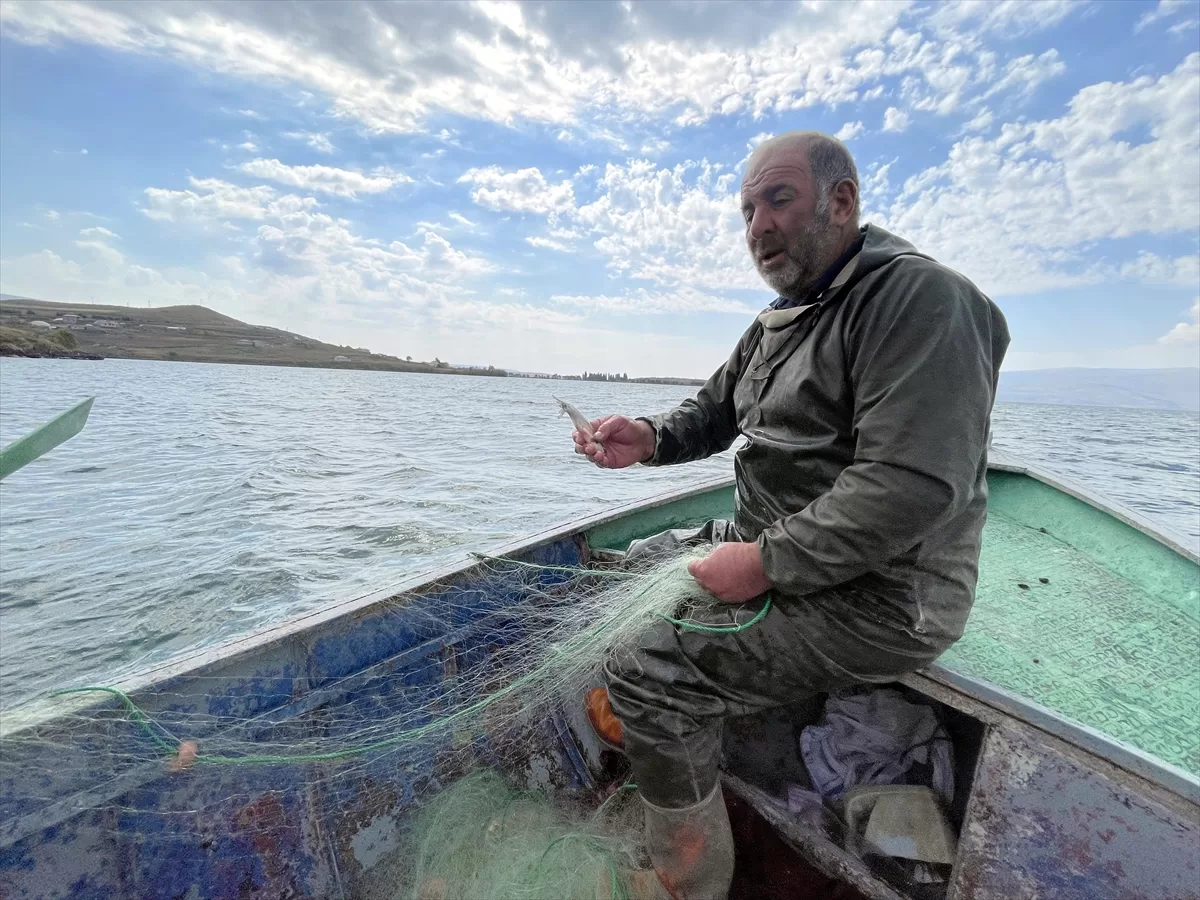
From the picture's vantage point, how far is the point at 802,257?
7.91ft

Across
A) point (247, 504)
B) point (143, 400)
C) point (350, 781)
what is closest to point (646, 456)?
point (350, 781)

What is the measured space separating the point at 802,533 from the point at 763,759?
1.66 meters

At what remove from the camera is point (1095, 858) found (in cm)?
185

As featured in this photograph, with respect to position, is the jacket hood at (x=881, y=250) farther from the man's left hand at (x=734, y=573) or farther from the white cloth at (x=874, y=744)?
the white cloth at (x=874, y=744)

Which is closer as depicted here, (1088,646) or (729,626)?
(729,626)

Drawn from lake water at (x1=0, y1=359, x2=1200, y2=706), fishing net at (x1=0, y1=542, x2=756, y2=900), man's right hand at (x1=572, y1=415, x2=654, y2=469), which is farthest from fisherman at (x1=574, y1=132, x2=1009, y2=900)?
lake water at (x1=0, y1=359, x2=1200, y2=706)

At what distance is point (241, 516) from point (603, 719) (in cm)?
1010


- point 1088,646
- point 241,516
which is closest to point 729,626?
point 1088,646

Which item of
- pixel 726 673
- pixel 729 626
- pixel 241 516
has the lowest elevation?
pixel 241 516

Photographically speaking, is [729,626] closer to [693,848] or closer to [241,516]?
[693,848]

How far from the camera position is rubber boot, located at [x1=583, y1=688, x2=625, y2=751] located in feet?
9.89

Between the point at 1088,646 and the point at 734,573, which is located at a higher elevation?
the point at 734,573

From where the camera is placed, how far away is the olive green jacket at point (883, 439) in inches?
71.8

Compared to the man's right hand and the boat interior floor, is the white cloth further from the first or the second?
the man's right hand
